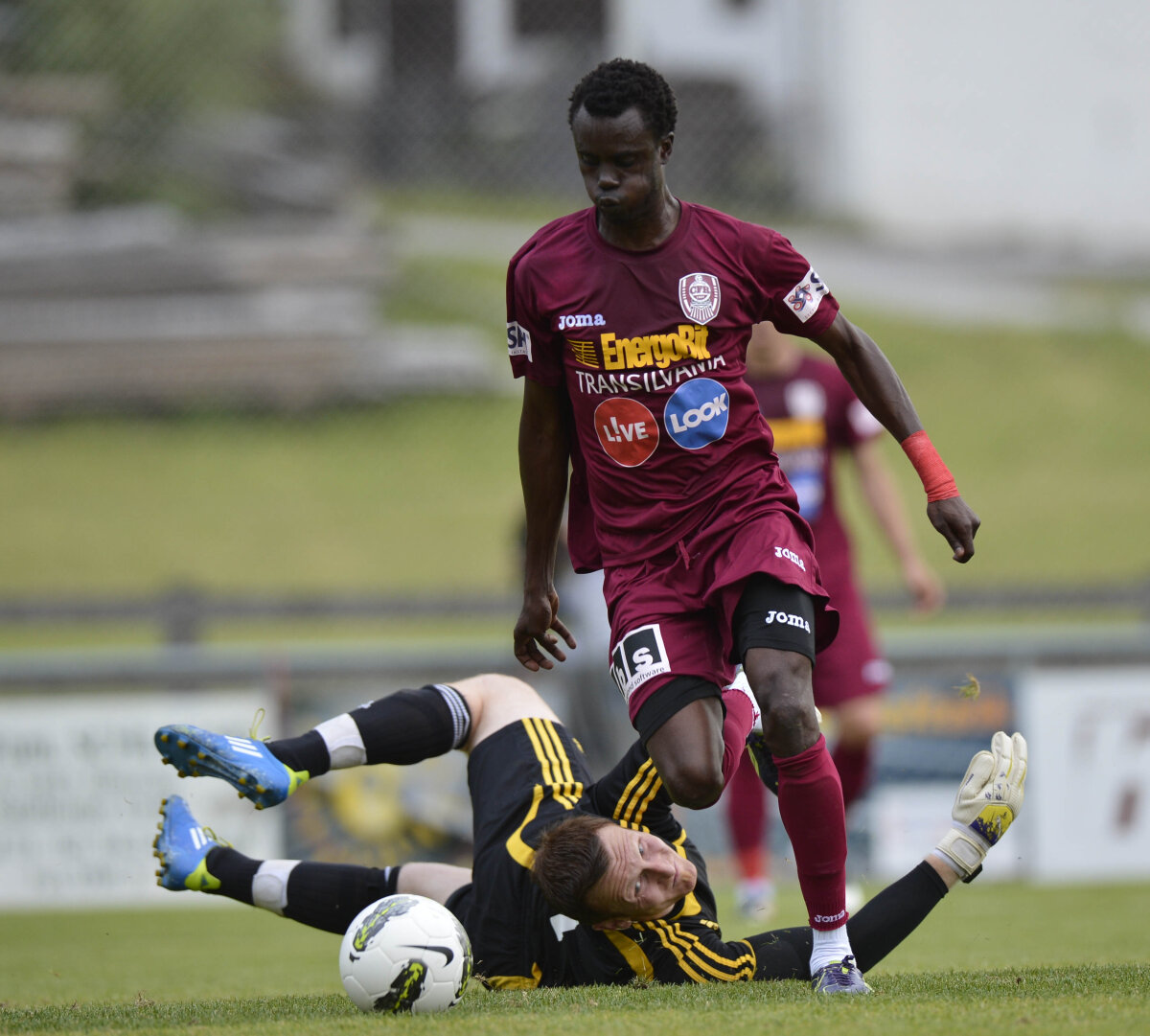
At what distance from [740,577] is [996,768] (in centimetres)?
95

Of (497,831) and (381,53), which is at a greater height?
(381,53)

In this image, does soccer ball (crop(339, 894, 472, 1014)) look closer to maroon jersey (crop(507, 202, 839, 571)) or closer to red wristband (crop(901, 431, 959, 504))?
maroon jersey (crop(507, 202, 839, 571))

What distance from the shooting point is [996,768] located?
431 cm

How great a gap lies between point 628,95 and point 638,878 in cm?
203

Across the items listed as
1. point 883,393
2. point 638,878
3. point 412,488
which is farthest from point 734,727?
point 412,488

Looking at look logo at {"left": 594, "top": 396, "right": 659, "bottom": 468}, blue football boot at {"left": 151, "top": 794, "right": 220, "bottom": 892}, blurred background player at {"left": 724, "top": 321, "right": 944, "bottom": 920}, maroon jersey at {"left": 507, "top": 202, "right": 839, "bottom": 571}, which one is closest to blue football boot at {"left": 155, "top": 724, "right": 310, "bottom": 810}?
blue football boot at {"left": 151, "top": 794, "right": 220, "bottom": 892}

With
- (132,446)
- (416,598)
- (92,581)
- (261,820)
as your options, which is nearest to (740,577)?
(261,820)

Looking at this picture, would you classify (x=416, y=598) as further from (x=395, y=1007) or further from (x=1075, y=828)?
(x=395, y=1007)

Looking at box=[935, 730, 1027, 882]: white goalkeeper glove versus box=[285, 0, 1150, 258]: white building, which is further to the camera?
box=[285, 0, 1150, 258]: white building

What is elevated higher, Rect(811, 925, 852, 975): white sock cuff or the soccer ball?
the soccer ball

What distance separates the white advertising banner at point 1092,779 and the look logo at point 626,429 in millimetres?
5625

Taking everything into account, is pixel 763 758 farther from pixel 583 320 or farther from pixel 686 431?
pixel 583 320

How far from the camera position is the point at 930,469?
413 cm

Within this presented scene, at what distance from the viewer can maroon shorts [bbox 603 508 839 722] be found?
4133mm
